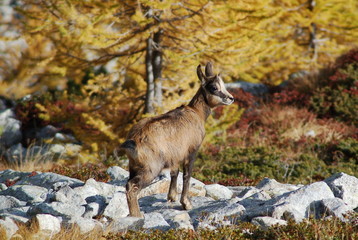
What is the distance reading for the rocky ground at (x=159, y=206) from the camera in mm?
5078

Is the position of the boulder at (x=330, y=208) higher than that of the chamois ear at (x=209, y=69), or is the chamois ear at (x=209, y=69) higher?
the chamois ear at (x=209, y=69)

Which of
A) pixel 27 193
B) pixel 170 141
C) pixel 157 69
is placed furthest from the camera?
pixel 157 69

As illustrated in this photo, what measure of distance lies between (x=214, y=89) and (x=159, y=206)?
5.46ft

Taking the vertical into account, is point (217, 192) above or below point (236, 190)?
above

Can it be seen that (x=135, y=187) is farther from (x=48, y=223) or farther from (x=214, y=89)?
(x=214, y=89)

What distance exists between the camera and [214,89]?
6.17 m

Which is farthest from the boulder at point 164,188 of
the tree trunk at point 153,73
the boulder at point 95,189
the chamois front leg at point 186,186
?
the tree trunk at point 153,73

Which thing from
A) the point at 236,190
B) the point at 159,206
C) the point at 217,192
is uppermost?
the point at 159,206

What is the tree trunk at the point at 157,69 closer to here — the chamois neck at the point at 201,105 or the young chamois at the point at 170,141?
the chamois neck at the point at 201,105

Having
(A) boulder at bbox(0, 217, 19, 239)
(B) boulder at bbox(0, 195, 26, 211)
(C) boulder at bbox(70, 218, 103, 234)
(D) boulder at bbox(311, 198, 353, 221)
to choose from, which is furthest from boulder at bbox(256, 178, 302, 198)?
(A) boulder at bbox(0, 217, 19, 239)

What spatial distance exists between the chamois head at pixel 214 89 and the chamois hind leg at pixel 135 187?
59.8 inches

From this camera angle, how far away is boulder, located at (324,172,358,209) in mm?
6113

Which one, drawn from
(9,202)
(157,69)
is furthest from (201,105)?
(157,69)

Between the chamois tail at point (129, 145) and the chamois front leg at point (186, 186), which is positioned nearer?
the chamois tail at point (129, 145)
